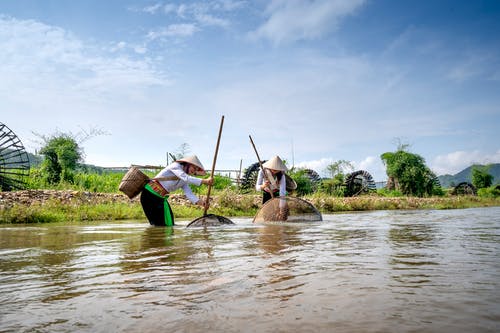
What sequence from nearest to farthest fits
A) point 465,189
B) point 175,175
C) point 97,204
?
point 175,175
point 97,204
point 465,189

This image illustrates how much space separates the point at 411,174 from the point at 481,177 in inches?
507

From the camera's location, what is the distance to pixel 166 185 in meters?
6.98

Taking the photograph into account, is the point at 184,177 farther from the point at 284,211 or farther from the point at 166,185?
the point at 284,211

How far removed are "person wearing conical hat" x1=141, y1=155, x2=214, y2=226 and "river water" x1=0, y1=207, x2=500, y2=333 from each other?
10.4 ft

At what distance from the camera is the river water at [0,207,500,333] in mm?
1561

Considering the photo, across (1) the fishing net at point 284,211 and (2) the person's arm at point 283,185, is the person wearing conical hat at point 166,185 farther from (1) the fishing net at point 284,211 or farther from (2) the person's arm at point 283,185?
(2) the person's arm at point 283,185

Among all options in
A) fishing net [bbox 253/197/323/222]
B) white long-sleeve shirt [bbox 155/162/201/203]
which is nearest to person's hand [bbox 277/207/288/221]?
fishing net [bbox 253/197/323/222]

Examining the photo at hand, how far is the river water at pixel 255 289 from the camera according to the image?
156 centimetres

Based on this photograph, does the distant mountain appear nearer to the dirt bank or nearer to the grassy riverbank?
the grassy riverbank

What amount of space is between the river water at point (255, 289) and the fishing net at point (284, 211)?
3582 mm

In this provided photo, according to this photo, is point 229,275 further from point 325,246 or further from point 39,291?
point 325,246

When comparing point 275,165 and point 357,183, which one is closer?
point 275,165

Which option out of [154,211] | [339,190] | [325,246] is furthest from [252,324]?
[339,190]

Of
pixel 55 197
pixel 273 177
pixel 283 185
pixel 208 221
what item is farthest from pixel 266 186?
pixel 55 197
